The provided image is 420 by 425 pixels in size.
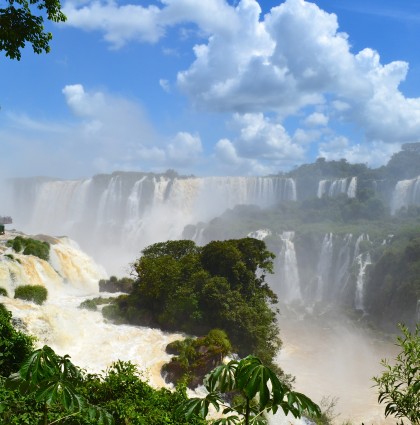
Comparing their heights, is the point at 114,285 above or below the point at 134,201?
below

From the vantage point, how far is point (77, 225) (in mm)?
81562

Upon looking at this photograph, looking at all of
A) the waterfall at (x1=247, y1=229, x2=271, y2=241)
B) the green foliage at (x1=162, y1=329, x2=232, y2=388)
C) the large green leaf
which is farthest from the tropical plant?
the waterfall at (x1=247, y1=229, x2=271, y2=241)

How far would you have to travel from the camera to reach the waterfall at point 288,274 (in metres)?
54.1

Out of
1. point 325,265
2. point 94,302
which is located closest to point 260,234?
point 325,265

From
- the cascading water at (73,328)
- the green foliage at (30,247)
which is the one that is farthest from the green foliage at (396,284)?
the green foliage at (30,247)

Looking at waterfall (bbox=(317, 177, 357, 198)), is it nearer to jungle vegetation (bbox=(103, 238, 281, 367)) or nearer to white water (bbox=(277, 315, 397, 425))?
white water (bbox=(277, 315, 397, 425))

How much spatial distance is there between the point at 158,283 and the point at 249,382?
81.0ft

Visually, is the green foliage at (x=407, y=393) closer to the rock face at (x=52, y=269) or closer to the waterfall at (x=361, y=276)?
the rock face at (x=52, y=269)

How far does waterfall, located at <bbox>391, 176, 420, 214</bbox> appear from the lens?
72.2 m

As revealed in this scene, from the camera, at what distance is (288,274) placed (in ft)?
180

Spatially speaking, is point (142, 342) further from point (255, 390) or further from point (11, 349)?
point (255, 390)

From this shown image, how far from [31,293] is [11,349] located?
594 inches

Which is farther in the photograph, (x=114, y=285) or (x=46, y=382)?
(x=114, y=285)

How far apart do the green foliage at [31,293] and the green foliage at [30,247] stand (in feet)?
20.2
